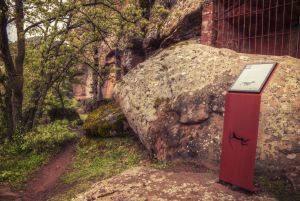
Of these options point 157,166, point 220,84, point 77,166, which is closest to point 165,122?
point 157,166

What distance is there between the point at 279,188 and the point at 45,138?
261 inches

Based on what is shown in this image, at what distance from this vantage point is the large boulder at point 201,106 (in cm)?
399

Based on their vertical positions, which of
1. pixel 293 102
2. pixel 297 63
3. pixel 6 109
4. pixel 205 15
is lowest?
pixel 6 109

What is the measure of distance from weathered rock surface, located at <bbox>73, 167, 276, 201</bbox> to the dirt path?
189 centimetres

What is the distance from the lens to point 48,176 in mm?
7117

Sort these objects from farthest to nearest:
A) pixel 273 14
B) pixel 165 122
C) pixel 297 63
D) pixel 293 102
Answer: pixel 273 14 → pixel 165 122 → pixel 297 63 → pixel 293 102

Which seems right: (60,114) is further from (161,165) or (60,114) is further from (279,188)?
(279,188)

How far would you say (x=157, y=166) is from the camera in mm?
5227

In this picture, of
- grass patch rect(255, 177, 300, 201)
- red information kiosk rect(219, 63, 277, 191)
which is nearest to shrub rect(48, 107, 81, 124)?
red information kiosk rect(219, 63, 277, 191)

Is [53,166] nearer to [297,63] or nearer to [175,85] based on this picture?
[175,85]

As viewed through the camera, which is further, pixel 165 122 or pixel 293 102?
pixel 165 122

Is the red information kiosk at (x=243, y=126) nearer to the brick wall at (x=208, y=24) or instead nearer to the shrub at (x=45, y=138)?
the brick wall at (x=208, y=24)

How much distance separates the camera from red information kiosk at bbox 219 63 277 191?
3.55m

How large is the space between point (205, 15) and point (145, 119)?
3.50m
